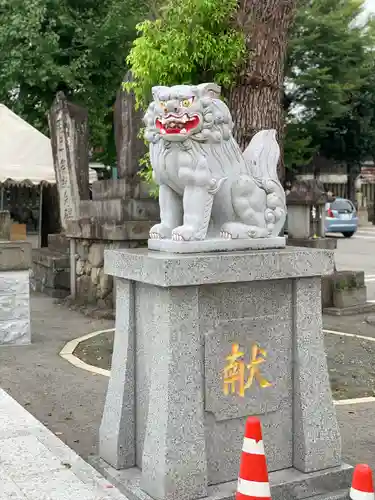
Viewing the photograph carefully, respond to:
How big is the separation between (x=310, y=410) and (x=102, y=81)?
15.7 meters

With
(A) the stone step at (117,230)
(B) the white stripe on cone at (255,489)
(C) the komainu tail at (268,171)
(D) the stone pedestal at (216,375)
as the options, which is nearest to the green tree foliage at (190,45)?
(A) the stone step at (117,230)

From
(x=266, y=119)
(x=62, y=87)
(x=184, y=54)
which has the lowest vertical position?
(x=266, y=119)

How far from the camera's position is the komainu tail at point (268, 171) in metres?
4.07

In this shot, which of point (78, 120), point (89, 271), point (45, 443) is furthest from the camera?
point (78, 120)

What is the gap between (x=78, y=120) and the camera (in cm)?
1253

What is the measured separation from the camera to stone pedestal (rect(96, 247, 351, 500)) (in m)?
3.45

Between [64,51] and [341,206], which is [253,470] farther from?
[341,206]

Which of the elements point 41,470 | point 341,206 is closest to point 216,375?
point 41,470

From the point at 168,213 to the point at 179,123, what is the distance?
1.93ft

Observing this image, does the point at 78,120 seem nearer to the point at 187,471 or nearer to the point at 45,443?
the point at 45,443

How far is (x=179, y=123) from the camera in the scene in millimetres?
3623

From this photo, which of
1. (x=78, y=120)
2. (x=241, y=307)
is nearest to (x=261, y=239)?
(x=241, y=307)

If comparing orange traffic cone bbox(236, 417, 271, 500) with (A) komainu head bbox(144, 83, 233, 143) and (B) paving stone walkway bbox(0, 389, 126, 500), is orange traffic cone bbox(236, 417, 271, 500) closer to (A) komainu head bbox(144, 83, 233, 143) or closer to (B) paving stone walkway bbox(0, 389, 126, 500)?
(B) paving stone walkway bbox(0, 389, 126, 500)

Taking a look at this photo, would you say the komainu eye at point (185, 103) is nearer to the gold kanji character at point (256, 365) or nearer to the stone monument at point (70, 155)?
the gold kanji character at point (256, 365)
